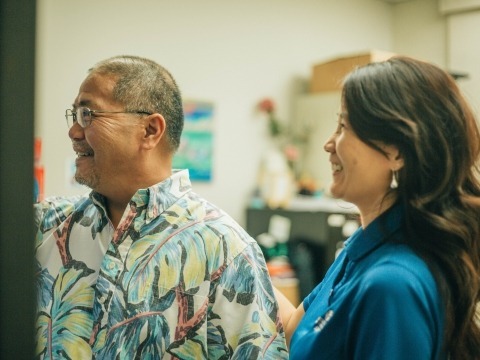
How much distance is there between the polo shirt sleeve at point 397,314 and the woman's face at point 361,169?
7.7 inches

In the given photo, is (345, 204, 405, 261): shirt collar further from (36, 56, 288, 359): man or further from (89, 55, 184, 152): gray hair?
(89, 55, 184, 152): gray hair

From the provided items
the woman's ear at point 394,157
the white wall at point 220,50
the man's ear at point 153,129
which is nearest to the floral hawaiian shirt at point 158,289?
the man's ear at point 153,129

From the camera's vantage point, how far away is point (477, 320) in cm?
118

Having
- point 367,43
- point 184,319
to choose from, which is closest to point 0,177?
point 184,319

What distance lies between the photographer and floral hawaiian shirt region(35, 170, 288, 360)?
3.83 ft

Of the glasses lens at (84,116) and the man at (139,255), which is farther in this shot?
the glasses lens at (84,116)

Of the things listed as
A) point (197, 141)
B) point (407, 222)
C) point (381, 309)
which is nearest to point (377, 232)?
point (407, 222)

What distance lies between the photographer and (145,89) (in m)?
1.37

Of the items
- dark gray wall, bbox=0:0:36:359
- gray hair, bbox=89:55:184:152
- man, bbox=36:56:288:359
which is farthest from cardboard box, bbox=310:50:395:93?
dark gray wall, bbox=0:0:36:359

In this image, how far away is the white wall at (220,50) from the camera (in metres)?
3.49

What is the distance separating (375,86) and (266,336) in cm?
55

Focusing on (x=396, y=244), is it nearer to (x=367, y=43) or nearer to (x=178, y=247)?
(x=178, y=247)

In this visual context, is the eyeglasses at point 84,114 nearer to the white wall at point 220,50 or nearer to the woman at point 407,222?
the woman at point 407,222

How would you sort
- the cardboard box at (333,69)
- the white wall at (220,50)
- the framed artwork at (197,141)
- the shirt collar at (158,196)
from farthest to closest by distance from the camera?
the cardboard box at (333,69)
the framed artwork at (197,141)
the white wall at (220,50)
the shirt collar at (158,196)
